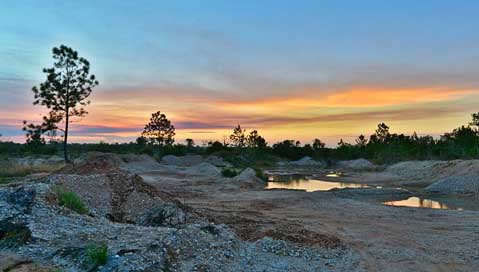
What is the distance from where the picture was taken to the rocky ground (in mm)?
9398

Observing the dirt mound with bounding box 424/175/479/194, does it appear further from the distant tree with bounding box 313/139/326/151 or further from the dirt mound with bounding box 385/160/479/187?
the distant tree with bounding box 313/139/326/151

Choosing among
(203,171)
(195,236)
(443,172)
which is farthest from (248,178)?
(195,236)

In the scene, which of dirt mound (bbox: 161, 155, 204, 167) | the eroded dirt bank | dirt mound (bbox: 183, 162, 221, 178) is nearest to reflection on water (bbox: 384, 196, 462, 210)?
the eroded dirt bank

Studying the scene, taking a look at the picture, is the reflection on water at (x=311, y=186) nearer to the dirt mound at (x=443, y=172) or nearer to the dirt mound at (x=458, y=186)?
the dirt mound at (x=443, y=172)

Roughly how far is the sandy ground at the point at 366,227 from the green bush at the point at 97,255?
476cm

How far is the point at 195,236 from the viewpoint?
425 inches

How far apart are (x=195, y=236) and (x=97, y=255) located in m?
2.70

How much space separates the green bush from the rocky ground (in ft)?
0.25

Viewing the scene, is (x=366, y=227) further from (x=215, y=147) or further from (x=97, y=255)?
(x=215, y=147)

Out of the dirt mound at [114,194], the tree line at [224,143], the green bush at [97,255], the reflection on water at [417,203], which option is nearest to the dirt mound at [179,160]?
the tree line at [224,143]

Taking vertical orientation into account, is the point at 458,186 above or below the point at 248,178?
above

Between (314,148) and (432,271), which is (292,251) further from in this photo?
(314,148)

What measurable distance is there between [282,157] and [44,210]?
88999mm

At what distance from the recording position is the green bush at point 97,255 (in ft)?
28.2
